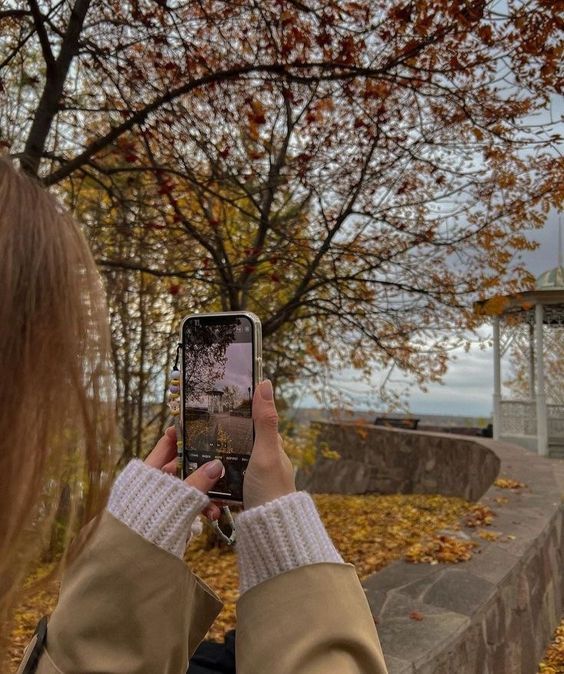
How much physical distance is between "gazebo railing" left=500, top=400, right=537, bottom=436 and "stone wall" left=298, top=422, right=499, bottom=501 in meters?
2.74

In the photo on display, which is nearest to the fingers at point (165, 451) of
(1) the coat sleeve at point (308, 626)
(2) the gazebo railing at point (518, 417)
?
(1) the coat sleeve at point (308, 626)

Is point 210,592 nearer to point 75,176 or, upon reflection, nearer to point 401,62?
point 401,62

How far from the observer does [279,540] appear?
3.25 ft

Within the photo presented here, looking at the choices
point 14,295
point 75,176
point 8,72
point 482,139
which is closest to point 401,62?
point 482,139

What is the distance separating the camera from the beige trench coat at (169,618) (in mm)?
889

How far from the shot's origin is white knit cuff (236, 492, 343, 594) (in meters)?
0.98

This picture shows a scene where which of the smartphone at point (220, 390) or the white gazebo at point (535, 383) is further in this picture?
the white gazebo at point (535, 383)

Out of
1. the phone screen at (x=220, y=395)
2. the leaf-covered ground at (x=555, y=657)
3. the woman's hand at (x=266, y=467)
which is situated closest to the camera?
the woman's hand at (x=266, y=467)

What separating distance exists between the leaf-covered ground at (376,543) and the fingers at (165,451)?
1.07 feet

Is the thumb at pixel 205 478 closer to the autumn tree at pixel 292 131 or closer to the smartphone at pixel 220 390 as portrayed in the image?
the smartphone at pixel 220 390

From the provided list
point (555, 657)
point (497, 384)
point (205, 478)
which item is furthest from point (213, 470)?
point (497, 384)

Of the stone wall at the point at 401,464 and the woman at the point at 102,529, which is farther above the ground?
the woman at the point at 102,529

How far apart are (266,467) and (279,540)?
0.48ft

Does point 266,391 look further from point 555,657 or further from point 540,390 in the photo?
point 540,390
